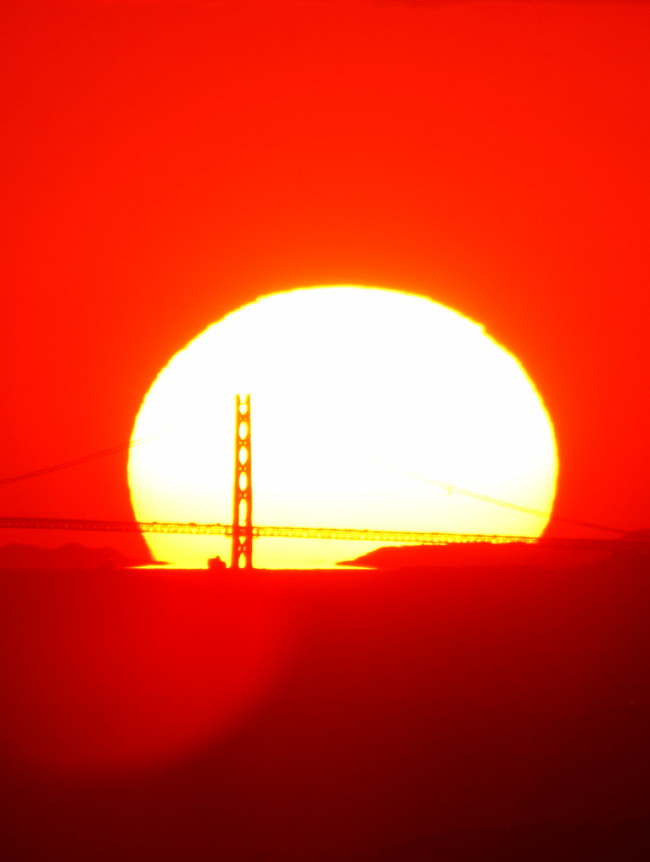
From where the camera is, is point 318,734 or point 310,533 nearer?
point 318,734

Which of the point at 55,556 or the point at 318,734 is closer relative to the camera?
the point at 318,734

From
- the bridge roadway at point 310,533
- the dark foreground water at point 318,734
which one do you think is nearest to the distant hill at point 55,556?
the bridge roadway at point 310,533

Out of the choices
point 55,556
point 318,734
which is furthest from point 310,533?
point 318,734

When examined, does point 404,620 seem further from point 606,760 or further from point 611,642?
point 606,760

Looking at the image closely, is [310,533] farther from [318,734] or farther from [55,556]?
[318,734]

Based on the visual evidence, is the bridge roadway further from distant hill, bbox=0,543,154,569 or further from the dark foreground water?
the dark foreground water

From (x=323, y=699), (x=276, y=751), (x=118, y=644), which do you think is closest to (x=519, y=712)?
(x=323, y=699)
